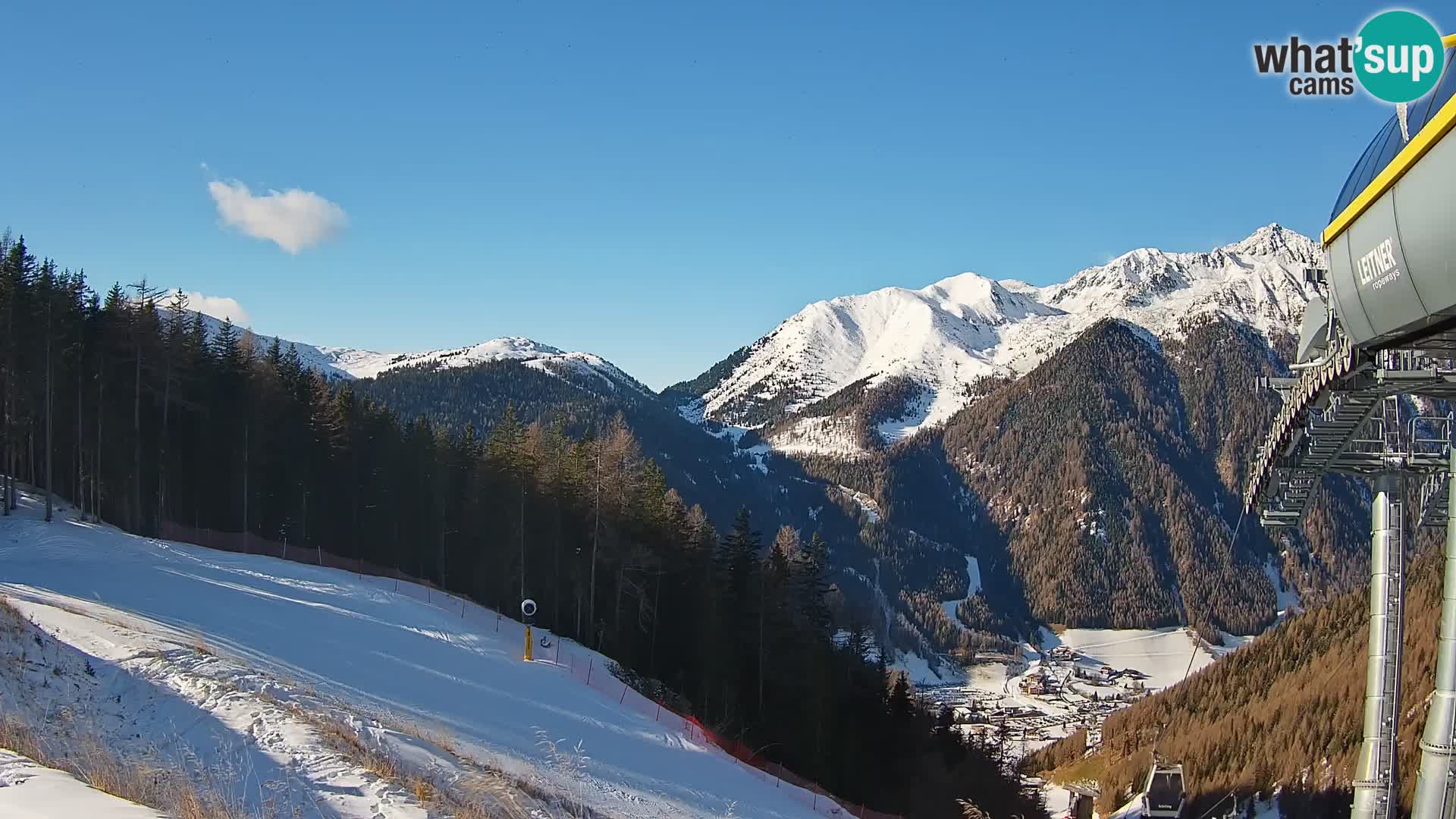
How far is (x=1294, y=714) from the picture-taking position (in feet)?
113

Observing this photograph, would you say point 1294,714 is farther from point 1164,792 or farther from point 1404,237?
point 1404,237

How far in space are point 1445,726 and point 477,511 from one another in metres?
39.4

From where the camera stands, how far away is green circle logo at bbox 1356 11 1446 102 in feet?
25.1

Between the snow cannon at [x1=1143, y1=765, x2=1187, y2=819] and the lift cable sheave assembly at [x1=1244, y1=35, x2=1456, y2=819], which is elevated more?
the lift cable sheave assembly at [x1=1244, y1=35, x2=1456, y2=819]

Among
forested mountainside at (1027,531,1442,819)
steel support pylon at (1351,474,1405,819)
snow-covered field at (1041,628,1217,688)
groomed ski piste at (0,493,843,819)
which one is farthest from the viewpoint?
snow-covered field at (1041,628,1217,688)

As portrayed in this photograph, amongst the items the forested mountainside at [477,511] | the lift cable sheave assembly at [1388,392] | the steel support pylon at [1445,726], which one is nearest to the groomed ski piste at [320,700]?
the lift cable sheave assembly at [1388,392]

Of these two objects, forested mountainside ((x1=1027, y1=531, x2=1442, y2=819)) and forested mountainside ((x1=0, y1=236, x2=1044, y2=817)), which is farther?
forested mountainside ((x1=0, y1=236, x2=1044, y2=817))

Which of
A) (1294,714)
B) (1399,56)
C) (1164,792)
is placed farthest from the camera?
(1294,714)

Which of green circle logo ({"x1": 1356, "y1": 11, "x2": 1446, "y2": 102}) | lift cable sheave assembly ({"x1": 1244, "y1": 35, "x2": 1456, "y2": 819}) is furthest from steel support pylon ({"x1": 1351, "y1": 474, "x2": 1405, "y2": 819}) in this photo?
green circle logo ({"x1": 1356, "y1": 11, "x2": 1446, "y2": 102})

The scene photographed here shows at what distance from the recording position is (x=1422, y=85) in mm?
7598

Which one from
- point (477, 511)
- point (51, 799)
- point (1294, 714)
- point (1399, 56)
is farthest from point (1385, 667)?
point (477, 511)

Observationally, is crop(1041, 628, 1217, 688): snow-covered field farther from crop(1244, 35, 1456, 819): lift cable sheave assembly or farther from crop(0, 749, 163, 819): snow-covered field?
crop(0, 749, 163, 819): snow-covered field

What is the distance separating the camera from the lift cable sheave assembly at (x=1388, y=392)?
20.6 feet

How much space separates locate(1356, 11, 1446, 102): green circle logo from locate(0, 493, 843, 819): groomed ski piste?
10352 mm
